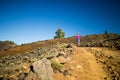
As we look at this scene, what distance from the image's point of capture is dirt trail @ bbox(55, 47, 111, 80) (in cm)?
1416

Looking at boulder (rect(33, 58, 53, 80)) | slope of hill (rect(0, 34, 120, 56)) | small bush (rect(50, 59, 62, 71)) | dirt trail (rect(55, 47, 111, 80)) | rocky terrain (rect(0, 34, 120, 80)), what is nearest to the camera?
boulder (rect(33, 58, 53, 80))

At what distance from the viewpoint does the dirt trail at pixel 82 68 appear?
1416 centimetres

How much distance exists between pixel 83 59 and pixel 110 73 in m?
3.46

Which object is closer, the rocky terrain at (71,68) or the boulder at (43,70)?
the boulder at (43,70)

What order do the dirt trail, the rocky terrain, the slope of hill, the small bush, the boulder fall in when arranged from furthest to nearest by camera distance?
the slope of hill
the small bush
the dirt trail
the rocky terrain
the boulder

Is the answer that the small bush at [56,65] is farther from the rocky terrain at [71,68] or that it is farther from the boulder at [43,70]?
the boulder at [43,70]

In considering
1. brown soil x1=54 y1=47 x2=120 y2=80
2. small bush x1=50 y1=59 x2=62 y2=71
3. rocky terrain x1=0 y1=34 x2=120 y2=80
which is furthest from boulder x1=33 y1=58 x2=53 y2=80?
brown soil x1=54 y1=47 x2=120 y2=80

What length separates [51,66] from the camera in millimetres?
14539

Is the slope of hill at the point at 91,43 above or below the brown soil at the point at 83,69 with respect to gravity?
above

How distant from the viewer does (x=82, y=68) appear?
15.8 meters

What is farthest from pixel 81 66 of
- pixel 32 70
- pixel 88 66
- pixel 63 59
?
pixel 32 70

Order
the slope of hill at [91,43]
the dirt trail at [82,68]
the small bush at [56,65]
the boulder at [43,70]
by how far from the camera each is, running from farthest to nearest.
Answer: the slope of hill at [91,43]
the small bush at [56,65]
the dirt trail at [82,68]
the boulder at [43,70]

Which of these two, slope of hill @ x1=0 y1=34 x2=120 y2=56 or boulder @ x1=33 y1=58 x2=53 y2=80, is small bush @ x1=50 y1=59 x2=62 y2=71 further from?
slope of hill @ x1=0 y1=34 x2=120 y2=56

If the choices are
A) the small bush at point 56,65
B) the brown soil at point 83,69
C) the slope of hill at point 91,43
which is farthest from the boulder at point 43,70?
the slope of hill at point 91,43
